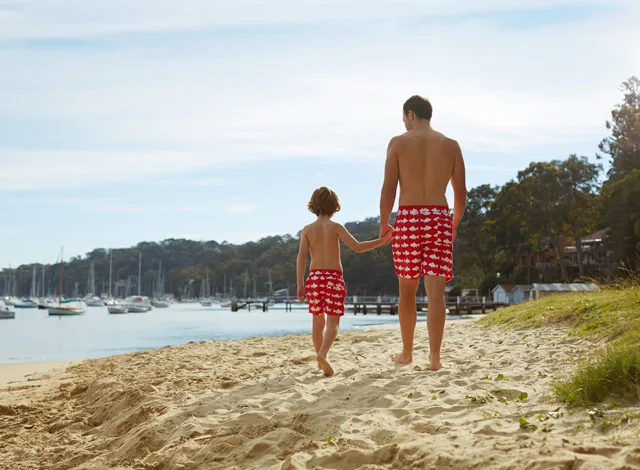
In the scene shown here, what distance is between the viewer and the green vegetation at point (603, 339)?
3.94 m

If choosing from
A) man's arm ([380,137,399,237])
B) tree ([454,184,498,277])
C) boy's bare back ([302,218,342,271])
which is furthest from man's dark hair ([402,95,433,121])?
tree ([454,184,498,277])

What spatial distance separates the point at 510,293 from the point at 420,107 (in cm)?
5642

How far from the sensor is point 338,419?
429cm

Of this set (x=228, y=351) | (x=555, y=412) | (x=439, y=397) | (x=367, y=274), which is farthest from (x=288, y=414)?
(x=367, y=274)

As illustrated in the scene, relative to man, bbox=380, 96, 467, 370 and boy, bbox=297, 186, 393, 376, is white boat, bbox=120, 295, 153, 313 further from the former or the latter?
man, bbox=380, 96, 467, 370

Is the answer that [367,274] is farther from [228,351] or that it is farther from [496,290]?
[228,351]

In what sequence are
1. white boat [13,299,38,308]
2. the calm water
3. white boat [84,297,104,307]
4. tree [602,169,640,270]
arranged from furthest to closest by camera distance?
white boat [84,297,104,307], white boat [13,299,38,308], tree [602,169,640,270], the calm water

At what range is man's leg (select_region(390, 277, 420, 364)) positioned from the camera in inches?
228

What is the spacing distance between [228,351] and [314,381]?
16.1 ft

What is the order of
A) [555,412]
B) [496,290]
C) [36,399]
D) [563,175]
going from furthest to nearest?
1. [496,290]
2. [563,175]
3. [36,399]
4. [555,412]

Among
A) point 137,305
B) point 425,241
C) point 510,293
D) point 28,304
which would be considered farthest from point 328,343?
point 28,304

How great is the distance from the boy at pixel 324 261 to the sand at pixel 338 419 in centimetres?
53

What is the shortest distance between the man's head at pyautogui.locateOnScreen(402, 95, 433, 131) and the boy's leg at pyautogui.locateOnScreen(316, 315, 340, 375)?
1863 millimetres

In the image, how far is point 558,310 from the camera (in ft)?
31.2
